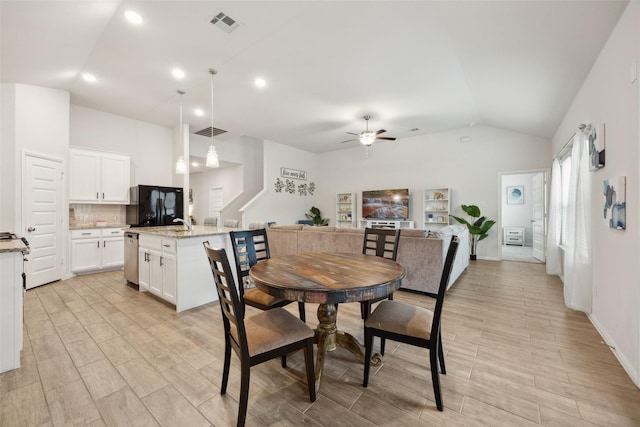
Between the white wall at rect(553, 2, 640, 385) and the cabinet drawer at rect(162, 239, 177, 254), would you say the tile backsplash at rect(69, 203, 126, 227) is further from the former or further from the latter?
the white wall at rect(553, 2, 640, 385)

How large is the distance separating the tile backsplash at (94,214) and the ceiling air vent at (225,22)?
4606 mm

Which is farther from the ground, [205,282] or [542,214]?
[542,214]

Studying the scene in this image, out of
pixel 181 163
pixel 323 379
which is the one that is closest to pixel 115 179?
pixel 181 163

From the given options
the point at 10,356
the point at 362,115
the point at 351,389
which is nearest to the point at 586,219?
the point at 351,389

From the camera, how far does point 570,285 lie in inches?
125

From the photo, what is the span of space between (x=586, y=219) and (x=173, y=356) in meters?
4.33

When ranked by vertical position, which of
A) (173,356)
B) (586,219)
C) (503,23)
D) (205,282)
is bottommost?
(173,356)

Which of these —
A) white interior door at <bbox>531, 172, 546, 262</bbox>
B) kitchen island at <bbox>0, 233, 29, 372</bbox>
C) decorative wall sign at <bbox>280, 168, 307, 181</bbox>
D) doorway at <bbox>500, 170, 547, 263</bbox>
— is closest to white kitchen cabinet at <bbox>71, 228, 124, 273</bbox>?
kitchen island at <bbox>0, 233, 29, 372</bbox>

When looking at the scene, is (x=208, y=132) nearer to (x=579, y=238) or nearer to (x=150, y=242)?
(x=150, y=242)

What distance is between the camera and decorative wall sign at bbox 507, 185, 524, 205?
27.8ft

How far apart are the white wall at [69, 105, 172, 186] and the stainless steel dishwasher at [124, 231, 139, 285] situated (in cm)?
238

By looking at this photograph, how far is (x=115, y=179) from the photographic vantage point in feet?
17.4

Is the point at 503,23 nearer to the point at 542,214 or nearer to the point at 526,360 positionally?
the point at 526,360

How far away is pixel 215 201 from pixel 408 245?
7283 millimetres
